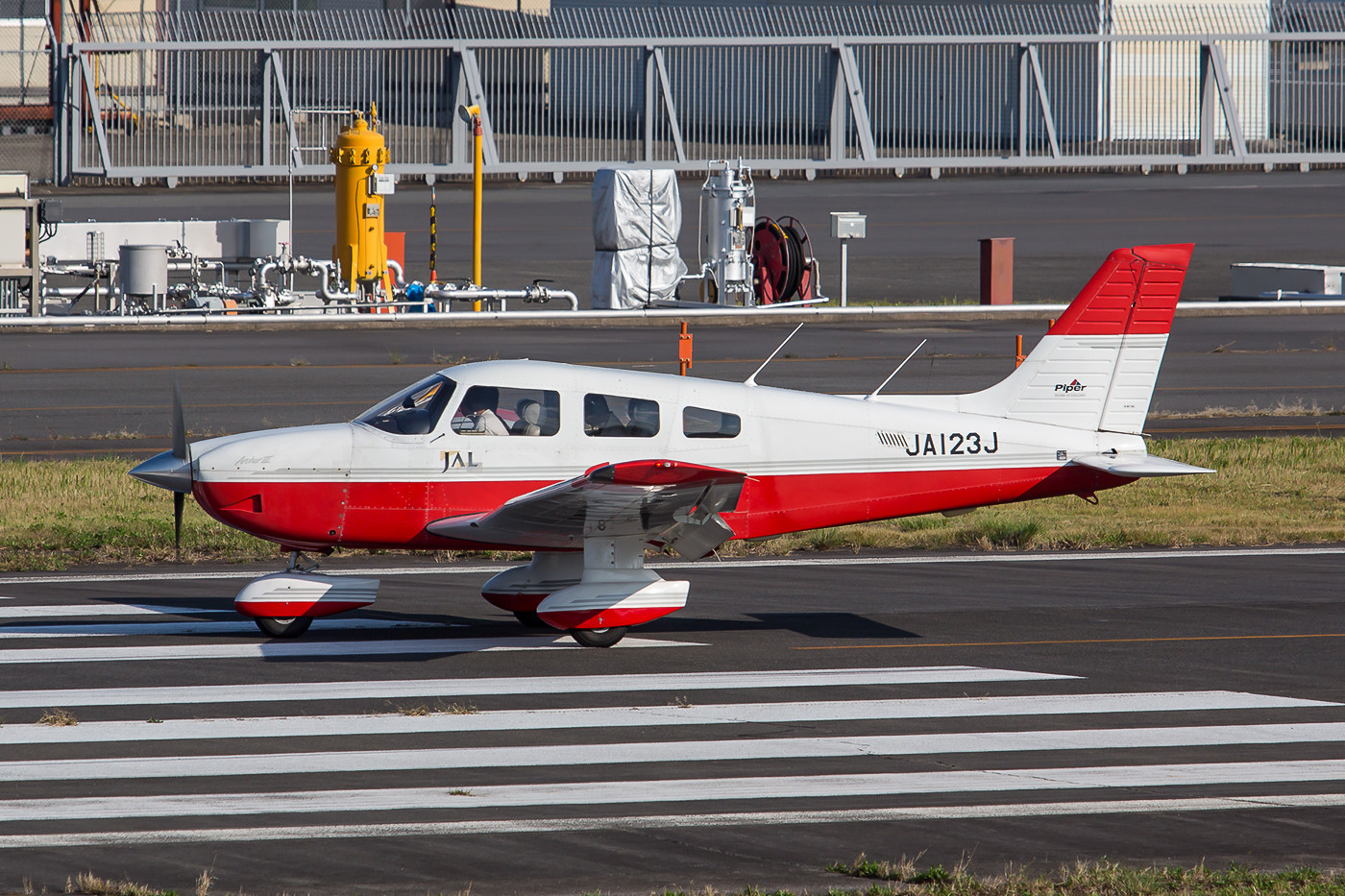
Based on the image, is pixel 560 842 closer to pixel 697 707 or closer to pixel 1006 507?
pixel 697 707

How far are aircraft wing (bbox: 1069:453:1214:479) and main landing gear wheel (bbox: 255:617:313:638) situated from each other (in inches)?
234

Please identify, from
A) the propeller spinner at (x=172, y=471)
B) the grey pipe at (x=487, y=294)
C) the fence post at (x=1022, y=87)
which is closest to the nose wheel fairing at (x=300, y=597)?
the propeller spinner at (x=172, y=471)

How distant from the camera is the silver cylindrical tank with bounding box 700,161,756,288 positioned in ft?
109

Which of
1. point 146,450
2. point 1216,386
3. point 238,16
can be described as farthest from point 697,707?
point 238,16

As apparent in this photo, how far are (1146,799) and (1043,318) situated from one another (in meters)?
25.5

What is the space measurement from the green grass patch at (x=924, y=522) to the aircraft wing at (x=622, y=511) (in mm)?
3948

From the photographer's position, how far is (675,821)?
316 inches

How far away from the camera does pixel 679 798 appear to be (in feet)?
27.6

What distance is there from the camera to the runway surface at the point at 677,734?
759 centimetres

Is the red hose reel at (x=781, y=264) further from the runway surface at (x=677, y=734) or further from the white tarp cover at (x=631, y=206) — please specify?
the runway surface at (x=677, y=734)

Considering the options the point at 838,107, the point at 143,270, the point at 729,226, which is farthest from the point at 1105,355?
the point at 838,107

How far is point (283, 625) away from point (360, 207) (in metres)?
21.2

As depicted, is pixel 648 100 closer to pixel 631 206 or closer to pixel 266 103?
pixel 266 103

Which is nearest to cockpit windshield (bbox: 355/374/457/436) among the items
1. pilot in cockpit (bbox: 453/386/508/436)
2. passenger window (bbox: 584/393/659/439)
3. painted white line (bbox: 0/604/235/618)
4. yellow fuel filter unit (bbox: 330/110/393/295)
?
pilot in cockpit (bbox: 453/386/508/436)
